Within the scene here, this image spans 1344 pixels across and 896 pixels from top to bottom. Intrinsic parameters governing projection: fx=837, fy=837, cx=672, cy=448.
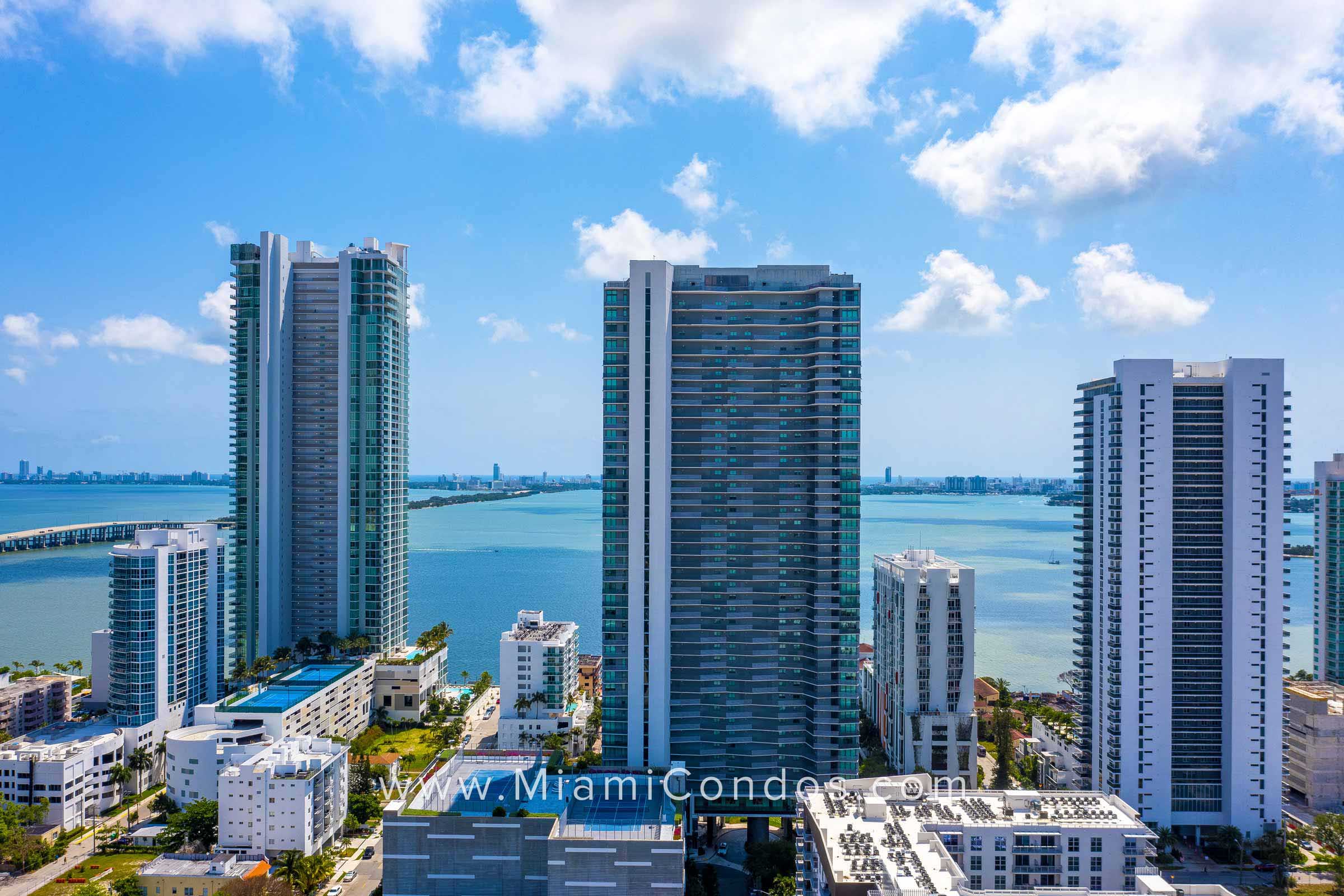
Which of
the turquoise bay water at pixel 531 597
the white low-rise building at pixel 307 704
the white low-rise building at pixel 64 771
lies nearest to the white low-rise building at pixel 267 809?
the white low-rise building at pixel 307 704

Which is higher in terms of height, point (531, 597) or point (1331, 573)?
point (1331, 573)

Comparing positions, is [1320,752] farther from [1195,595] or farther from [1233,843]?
[1195,595]

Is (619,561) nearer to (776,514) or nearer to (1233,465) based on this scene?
(776,514)

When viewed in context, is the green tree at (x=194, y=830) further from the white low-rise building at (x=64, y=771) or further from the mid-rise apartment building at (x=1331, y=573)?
the mid-rise apartment building at (x=1331, y=573)

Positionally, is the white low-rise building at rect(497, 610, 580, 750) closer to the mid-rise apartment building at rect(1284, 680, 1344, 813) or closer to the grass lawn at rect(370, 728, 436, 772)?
the grass lawn at rect(370, 728, 436, 772)

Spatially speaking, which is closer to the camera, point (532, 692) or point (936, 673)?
point (936, 673)

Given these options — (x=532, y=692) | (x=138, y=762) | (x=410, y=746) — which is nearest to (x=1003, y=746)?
(x=532, y=692)
